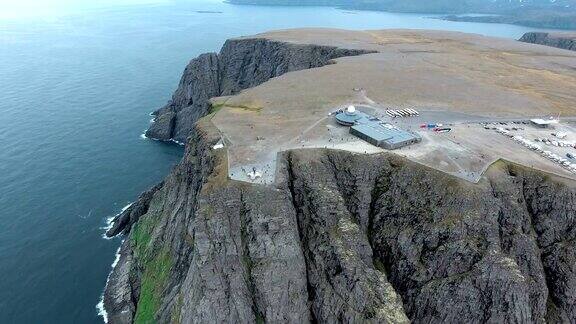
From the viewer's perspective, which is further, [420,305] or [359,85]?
[359,85]

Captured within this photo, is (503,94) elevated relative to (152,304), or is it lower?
elevated

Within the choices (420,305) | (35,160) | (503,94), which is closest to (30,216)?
(35,160)

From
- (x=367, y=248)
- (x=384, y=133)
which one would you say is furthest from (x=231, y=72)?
(x=367, y=248)

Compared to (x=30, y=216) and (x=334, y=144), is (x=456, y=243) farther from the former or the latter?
(x=30, y=216)

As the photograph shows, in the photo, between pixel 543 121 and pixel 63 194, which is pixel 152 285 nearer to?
pixel 63 194

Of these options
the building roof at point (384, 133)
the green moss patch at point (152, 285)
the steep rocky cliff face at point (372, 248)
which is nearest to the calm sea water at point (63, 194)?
the green moss patch at point (152, 285)

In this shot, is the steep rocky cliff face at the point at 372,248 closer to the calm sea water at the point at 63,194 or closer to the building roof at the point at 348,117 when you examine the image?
the building roof at the point at 348,117

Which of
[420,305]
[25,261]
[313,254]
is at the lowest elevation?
[25,261]
